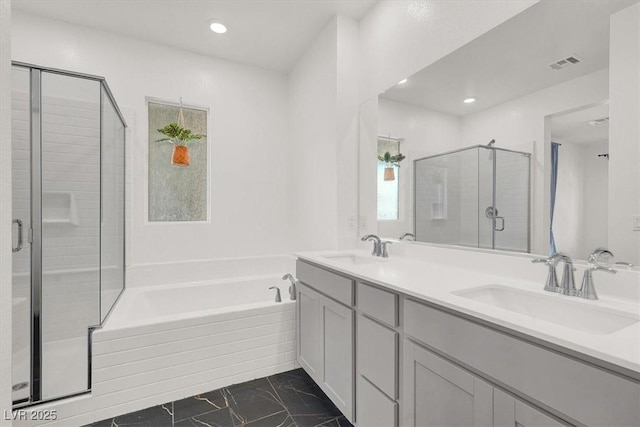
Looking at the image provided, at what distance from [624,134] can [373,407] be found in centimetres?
145

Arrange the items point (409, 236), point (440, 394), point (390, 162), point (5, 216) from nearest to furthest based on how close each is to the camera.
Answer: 1. point (5, 216)
2. point (440, 394)
3. point (409, 236)
4. point (390, 162)

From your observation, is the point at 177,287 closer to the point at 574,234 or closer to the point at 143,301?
the point at 143,301

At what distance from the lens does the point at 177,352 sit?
6.37 ft

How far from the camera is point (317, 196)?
108 inches

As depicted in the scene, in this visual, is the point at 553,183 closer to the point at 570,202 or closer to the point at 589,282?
the point at 570,202

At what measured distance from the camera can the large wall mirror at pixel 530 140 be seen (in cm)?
109

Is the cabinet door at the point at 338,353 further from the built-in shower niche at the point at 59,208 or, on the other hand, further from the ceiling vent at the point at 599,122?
the built-in shower niche at the point at 59,208

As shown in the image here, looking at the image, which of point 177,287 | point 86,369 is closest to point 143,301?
point 177,287

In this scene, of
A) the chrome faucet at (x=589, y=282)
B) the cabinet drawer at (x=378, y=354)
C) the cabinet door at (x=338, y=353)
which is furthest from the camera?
the cabinet door at (x=338, y=353)

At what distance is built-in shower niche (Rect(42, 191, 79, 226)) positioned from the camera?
1.70 metres

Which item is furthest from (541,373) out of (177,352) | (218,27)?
(218,27)

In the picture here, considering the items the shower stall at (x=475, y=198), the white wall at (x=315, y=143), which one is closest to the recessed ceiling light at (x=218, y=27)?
the white wall at (x=315, y=143)

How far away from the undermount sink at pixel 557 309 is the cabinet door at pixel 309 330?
95 cm

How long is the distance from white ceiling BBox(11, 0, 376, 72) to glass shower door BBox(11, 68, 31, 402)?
1.12 metres
